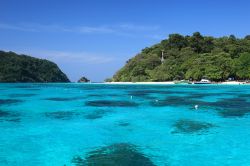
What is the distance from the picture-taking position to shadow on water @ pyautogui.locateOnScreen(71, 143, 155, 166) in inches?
365

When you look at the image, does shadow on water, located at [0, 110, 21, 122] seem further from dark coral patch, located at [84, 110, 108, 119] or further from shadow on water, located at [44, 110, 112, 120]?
dark coral patch, located at [84, 110, 108, 119]

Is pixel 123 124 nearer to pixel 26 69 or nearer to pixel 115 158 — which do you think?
pixel 115 158

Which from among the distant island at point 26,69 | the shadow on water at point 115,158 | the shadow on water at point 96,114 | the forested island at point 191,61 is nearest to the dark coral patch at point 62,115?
the shadow on water at point 96,114

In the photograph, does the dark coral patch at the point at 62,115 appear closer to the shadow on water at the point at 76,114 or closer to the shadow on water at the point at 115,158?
the shadow on water at the point at 76,114

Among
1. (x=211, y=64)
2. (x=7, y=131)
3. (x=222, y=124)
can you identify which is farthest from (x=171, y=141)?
(x=211, y=64)

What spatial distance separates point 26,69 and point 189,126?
10582 cm

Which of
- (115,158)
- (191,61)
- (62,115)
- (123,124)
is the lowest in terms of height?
(115,158)

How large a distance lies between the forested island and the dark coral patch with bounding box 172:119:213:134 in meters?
48.1

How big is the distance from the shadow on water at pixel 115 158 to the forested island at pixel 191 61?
54.6 m

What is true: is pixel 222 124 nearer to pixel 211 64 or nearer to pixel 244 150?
pixel 244 150

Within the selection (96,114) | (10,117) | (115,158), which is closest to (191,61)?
(96,114)

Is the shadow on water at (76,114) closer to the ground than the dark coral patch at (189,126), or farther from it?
farther from it

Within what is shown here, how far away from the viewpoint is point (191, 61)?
72.9 metres

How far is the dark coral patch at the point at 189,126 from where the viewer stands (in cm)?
1432
